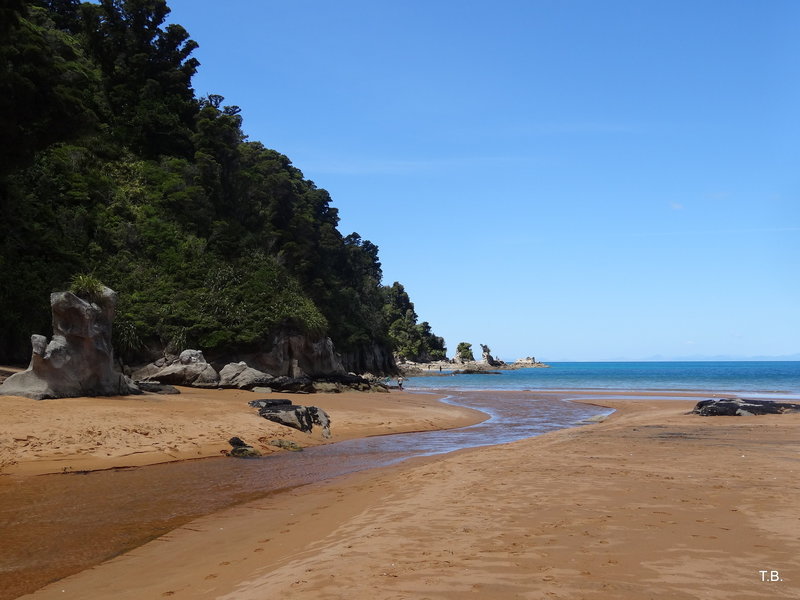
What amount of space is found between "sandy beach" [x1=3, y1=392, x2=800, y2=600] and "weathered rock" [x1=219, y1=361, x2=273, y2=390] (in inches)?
784

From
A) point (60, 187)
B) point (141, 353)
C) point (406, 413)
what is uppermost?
point (60, 187)

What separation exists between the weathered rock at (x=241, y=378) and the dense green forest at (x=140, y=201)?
840 centimetres

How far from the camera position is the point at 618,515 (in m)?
7.60

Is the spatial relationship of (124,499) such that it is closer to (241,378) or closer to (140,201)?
(241,378)

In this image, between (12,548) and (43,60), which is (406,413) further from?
(43,60)

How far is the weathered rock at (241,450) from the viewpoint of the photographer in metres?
15.9

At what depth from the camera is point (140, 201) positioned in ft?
156

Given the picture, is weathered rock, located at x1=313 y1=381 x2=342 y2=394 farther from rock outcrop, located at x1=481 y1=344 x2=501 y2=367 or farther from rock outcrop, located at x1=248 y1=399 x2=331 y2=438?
rock outcrop, located at x1=481 y1=344 x2=501 y2=367

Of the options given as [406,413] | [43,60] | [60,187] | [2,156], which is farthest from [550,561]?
[60,187]

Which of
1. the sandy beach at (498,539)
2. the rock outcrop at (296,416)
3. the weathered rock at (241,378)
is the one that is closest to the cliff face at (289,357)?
the weathered rock at (241,378)

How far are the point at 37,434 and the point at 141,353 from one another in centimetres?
2686

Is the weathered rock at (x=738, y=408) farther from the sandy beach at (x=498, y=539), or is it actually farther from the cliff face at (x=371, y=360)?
the cliff face at (x=371, y=360)

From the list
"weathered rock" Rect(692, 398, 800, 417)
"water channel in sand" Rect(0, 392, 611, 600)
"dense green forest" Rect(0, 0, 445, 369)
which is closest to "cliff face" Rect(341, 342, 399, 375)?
"dense green forest" Rect(0, 0, 445, 369)

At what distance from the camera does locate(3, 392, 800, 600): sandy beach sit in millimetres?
5023
